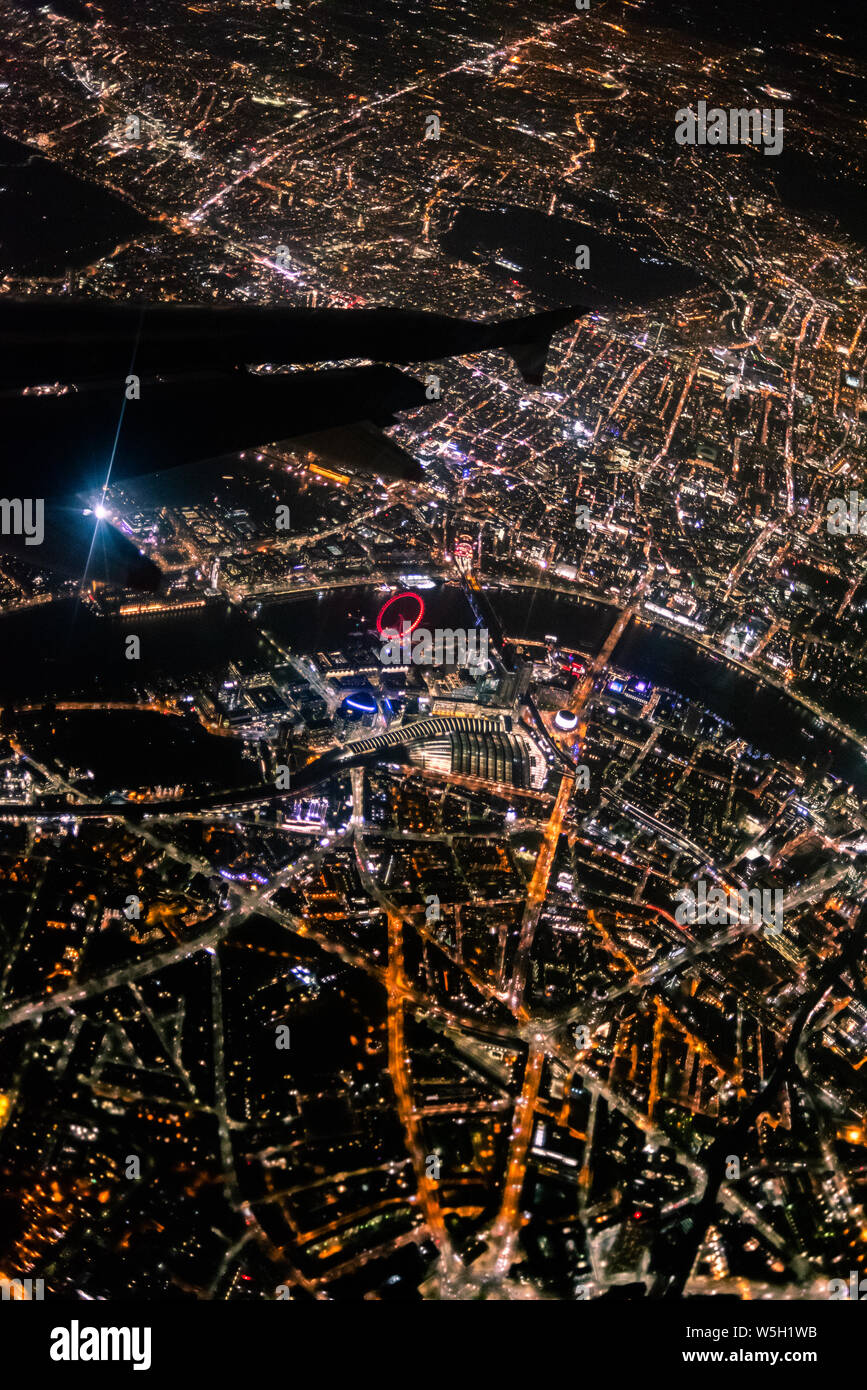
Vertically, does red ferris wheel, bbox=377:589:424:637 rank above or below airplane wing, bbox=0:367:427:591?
below

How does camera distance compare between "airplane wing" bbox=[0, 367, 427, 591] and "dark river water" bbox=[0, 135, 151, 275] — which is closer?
"airplane wing" bbox=[0, 367, 427, 591]

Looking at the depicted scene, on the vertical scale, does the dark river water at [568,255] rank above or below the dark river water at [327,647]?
above

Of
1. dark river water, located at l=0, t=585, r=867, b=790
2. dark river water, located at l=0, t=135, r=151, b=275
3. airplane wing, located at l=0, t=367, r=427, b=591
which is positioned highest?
dark river water, located at l=0, t=135, r=151, b=275

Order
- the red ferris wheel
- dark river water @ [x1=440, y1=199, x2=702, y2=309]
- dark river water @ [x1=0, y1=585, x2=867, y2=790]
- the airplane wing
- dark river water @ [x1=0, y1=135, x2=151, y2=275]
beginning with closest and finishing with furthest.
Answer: the airplane wing
dark river water @ [x1=0, y1=585, x2=867, y2=790]
the red ferris wheel
dark river water @ [x1=0, y1=135, x2=151, y2=275]
dark river water @ [x1=440, y1=199, x2=702, y2=309]

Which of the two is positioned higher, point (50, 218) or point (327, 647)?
point (50, 218)

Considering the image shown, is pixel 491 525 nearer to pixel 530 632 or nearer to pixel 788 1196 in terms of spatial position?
pixel 530 632

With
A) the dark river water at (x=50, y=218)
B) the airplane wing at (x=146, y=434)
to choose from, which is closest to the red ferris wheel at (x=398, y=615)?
the airplane wing at (x=146, y=434)

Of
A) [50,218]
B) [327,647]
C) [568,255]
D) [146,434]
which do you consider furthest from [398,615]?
[568,255]

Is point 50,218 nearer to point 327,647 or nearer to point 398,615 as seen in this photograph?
point 398,615

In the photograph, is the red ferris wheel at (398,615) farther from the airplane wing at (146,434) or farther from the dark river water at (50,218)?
the dark river water at (50,218)

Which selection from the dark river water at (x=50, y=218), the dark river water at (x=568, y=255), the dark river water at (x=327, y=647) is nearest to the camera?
the dark river water at (x=327, y=647)

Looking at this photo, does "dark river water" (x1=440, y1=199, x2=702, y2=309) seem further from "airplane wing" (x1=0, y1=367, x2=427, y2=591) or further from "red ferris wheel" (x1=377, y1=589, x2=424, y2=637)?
"airplane wing" (x1=0, y1=367, x2=427, y2=591)

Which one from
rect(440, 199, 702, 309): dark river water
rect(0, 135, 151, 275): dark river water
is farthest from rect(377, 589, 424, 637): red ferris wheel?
rect(0, 135, 151, 275): dark river water
